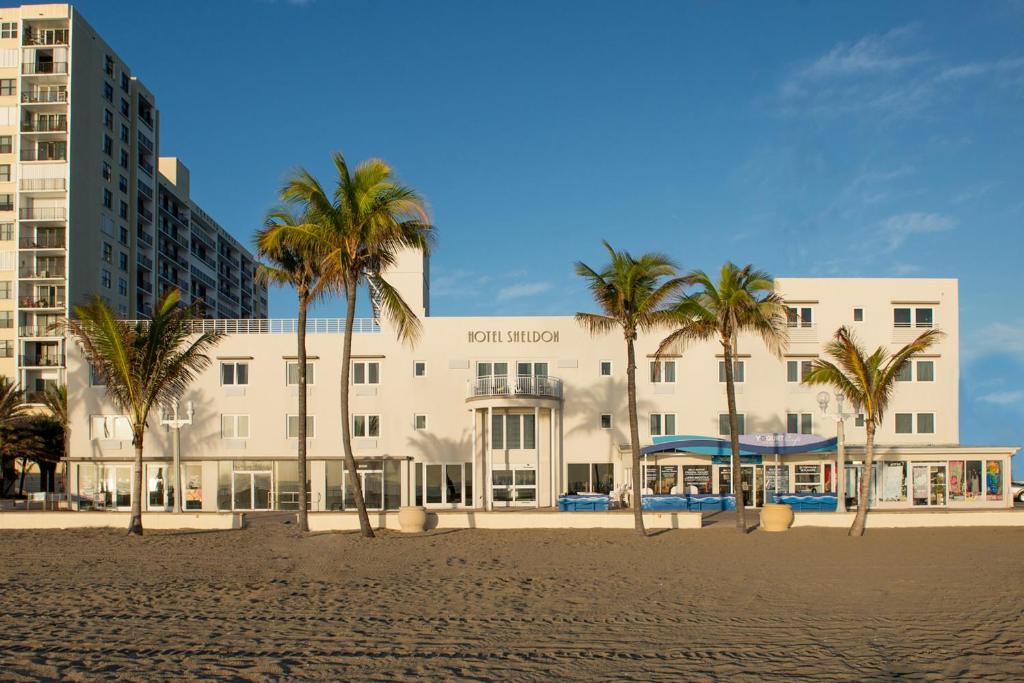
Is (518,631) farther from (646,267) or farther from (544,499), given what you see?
(544,499)

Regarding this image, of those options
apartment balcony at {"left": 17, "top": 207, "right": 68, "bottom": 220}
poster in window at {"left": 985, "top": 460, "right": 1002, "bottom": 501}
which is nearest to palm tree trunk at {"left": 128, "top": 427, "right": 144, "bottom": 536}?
poster in window at {"left": 985, "top": 460, "right": 1002, "bottom": 501}

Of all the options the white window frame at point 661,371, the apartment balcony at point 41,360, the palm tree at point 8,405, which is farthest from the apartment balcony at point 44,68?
the white window frame at point 661,371

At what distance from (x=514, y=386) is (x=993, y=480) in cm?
1956

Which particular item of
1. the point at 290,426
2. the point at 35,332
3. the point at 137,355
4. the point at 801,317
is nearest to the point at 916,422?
the point at 801,317

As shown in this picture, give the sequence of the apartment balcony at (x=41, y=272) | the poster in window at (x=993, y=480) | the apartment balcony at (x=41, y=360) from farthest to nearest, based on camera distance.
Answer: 1. the apartment balcony at (x=41, y=272)
2. the apartment balcony at (x=41, y=360)
3. the poster in window at (x=993, y=480)

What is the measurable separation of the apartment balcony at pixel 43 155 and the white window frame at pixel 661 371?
40998mm

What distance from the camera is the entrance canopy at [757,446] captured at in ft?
119

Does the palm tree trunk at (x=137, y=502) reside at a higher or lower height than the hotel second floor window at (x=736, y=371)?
lower

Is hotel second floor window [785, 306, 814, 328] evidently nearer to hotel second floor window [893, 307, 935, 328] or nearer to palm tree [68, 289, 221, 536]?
hotel second floor window [893, 307, 935, 328]

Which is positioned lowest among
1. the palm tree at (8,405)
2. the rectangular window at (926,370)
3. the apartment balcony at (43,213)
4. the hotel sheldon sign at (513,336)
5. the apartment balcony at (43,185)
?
the palm tree at (8,405)

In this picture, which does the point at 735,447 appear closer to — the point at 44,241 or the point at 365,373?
the point at 365,373

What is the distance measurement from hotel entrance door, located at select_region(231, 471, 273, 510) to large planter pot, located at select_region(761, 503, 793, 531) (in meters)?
20.7

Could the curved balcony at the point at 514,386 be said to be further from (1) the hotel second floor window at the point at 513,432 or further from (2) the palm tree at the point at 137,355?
(2) the palm tree at the point at 137,355

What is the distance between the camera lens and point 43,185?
6006 cm
